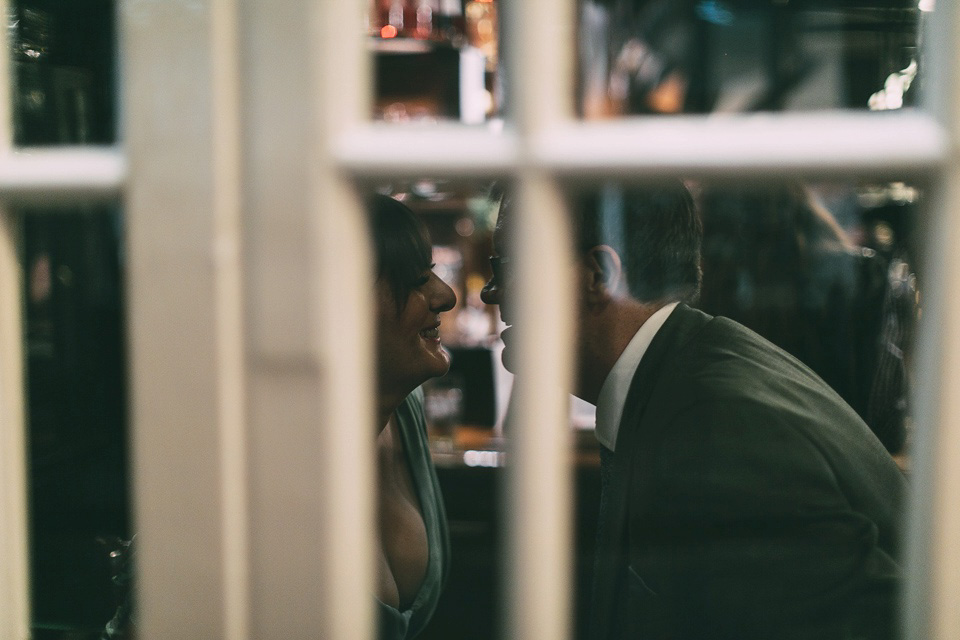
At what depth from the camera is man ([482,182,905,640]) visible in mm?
1167

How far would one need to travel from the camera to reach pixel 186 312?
632 mm

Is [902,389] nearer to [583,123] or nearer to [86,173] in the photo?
[583,123]

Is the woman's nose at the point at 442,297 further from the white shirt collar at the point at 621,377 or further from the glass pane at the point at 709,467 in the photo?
the white shirt collar at the point at 621,377

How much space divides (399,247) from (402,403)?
44 cm

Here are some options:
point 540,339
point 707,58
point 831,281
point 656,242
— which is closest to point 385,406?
point 656,242

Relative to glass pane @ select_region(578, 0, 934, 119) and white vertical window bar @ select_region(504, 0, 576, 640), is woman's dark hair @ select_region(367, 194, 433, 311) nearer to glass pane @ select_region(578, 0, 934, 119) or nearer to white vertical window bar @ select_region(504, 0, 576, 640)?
white vertical window bar @ select_region(504, 0, 576, 640)

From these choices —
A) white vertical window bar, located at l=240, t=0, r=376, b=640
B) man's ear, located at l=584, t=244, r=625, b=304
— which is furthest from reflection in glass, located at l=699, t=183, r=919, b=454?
white vertical window bar, located at l=240, t=0, r=376, b=640

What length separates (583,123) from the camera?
594mm

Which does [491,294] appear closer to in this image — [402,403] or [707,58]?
[402,403]

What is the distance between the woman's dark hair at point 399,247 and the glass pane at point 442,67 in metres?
1.81

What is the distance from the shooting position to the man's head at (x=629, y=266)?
61.1 inches

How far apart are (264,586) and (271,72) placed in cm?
44

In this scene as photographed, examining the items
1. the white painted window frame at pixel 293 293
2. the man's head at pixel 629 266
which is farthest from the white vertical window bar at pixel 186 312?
the man's head at pixel 629 266

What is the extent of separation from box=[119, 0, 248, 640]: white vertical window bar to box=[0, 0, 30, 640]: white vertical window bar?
145 mm
